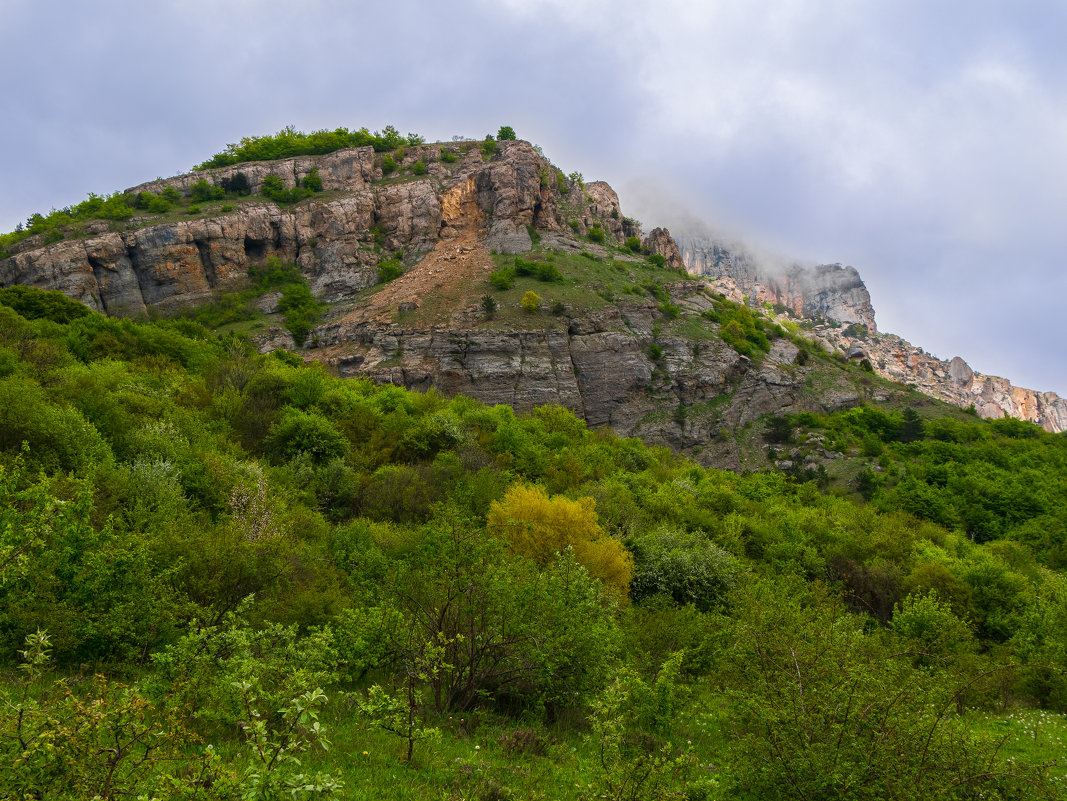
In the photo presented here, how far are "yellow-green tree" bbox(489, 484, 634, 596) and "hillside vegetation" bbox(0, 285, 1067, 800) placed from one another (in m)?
0.14

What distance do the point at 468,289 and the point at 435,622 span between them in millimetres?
69556

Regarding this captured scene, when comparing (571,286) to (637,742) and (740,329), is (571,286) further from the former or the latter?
(637,742)

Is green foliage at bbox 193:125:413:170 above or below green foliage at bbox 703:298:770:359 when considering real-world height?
above

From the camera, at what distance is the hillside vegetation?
Result: 664 cm

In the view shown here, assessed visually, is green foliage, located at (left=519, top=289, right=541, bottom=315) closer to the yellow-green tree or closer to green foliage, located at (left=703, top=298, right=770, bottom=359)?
green foliage, located at (left=703, top=298, right=770, bottom=359)

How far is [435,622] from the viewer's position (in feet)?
36.1

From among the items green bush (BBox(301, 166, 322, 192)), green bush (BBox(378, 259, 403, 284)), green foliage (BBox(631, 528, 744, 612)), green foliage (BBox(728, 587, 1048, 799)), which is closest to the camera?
green foliage (BBox(728, 587, 1048, 799))

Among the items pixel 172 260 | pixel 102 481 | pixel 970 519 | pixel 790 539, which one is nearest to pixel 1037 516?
pixel 970 519

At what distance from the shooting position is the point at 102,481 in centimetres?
1741

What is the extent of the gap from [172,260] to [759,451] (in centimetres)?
7653

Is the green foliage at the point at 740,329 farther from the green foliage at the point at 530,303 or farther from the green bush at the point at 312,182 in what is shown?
the green bush at the point at 312,182

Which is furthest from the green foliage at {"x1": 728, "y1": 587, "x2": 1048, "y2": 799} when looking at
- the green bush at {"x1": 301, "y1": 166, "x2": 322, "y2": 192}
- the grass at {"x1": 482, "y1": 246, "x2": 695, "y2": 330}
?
the green bush at {"x1": 301, "y1": 166, "x2": 322, "y2": 192}

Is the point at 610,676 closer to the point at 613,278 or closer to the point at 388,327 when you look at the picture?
the point at 388,327

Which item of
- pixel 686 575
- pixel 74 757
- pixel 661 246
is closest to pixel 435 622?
pixel 74 757
